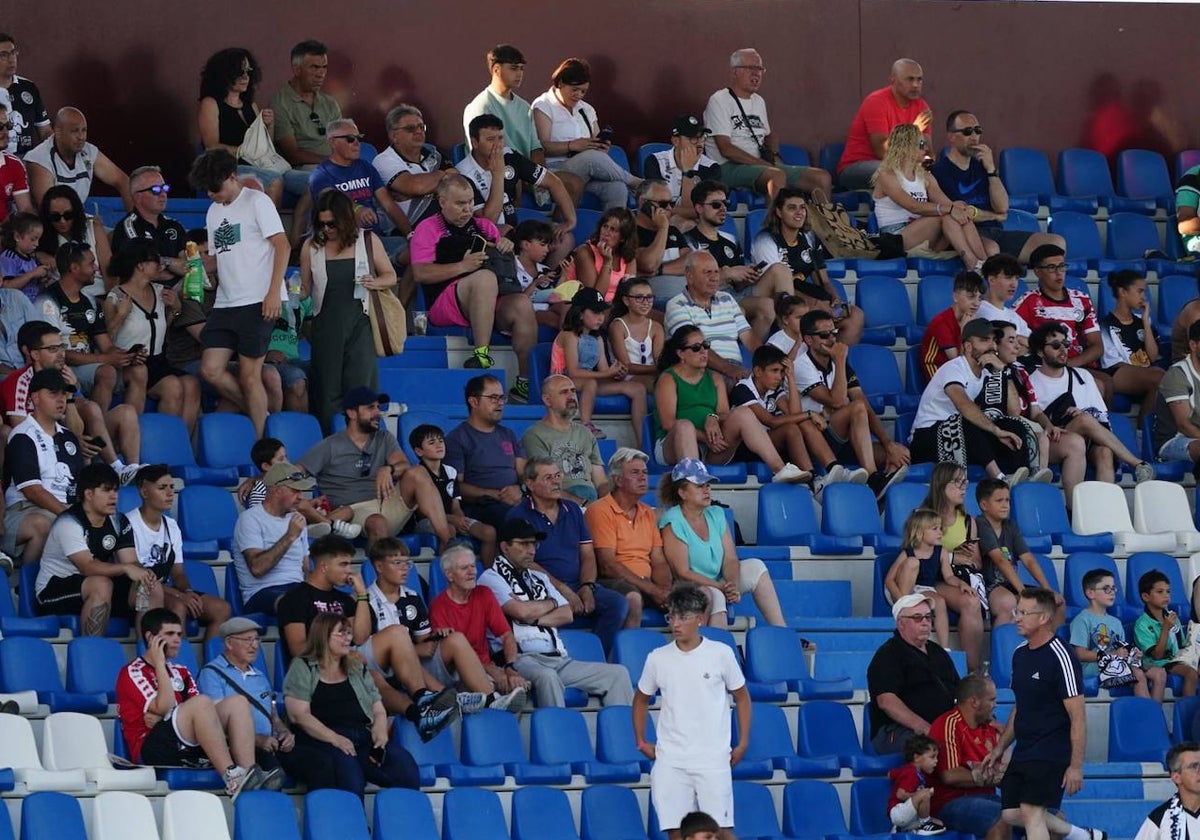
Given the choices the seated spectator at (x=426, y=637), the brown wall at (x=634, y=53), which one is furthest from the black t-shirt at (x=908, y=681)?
the brown wall at (x=634, y=53)

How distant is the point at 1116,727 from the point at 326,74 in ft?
20.4

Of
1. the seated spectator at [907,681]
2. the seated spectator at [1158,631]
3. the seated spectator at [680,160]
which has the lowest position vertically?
the seated spectator at [907,681]

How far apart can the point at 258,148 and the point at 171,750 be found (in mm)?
4611

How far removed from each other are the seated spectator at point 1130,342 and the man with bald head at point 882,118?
1691 mm

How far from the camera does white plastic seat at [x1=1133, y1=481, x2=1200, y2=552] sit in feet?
37.6

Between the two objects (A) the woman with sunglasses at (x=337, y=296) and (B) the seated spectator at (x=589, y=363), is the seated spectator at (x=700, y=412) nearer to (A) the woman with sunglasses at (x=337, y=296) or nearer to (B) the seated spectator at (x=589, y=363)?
(B) the seated spectator at (x=589, y=363)

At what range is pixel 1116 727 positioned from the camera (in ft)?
32.6

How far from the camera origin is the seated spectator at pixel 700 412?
11078 mm

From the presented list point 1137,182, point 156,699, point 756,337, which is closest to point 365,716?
point 156,699

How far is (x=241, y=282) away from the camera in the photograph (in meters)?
10.7

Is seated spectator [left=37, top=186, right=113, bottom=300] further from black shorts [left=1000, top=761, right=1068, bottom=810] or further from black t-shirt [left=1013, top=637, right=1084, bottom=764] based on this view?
black shorts [left=1000, top=761, right=1068, bottom=810]

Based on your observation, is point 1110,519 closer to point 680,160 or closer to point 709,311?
point 709,311

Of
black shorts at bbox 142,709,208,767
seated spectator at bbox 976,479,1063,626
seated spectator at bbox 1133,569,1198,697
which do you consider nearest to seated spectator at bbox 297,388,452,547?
black shorts at bbox 142,709,208,767

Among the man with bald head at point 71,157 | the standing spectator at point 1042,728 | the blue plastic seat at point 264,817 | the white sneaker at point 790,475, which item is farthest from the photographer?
the man with bald head at point 71,157
